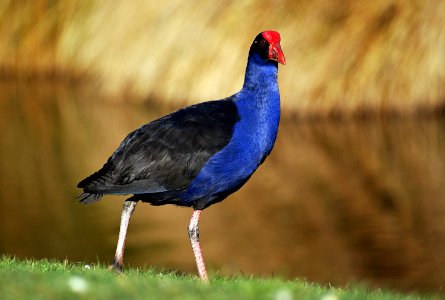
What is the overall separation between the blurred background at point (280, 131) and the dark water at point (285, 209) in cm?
4

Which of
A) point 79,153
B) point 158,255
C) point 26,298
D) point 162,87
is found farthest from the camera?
point 162,87

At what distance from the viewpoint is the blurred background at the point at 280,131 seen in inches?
659

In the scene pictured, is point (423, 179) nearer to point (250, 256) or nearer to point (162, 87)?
point (250, 256)

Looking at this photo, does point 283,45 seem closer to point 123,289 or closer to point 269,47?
point 269,47

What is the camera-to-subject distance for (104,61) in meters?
29.8

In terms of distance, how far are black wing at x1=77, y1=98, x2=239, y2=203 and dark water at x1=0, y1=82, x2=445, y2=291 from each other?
2.33 metres

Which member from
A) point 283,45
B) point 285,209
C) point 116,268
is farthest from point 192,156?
point 283,45

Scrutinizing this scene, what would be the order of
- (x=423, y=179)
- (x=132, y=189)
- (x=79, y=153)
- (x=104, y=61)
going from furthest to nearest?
(x=104, y=61) → (x=79, y=153) → (x=423, y=179) → (x=132, y=189)

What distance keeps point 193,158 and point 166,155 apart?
0.22 m

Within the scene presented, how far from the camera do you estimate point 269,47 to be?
10562 millimetres

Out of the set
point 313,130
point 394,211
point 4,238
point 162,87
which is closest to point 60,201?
point 4,238

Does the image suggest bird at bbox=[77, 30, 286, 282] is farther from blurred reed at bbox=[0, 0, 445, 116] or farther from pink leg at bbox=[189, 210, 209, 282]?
blurred reed at bbox=[0, 0, 445, 116]

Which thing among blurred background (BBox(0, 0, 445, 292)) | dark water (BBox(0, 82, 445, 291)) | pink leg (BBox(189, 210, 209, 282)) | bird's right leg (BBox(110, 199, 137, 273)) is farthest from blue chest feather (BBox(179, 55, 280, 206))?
blurred background (BBox(0, 0, 445, 292))

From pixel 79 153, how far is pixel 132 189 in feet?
43.0
